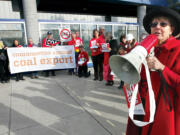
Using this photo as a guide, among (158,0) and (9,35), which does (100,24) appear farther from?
(158,0)

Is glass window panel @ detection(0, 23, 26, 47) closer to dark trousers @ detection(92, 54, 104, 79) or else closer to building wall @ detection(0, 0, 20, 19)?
dark trousers @ detection(92, 54, 104, 79)

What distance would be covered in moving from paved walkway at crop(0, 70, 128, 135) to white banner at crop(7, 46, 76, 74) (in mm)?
1407

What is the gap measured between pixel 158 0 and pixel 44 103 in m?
12.9

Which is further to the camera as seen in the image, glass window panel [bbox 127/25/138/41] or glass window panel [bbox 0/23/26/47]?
glass window panel [bbox 127/25/138/41]

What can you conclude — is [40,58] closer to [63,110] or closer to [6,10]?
[63,110]

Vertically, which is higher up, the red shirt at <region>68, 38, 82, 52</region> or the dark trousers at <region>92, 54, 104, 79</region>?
the red shirt at <region>68, 38, 82, 52</region>

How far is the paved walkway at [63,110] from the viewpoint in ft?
8.80

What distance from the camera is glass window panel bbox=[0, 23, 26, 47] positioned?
6965mm

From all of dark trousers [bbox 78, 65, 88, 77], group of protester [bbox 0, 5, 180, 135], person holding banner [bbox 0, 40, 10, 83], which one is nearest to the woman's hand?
group of protester [bbox 0, 5, 180, 135]

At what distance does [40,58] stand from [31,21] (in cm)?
248

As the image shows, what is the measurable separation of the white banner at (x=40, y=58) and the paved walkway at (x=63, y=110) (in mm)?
1407

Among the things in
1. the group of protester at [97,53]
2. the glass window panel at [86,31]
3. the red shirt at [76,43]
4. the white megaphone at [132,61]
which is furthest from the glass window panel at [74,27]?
the white megaphone at [132,61]

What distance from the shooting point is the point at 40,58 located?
652 centimetres

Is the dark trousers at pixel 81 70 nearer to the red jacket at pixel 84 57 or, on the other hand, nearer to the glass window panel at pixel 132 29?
the red jacket at pixel 84 57
